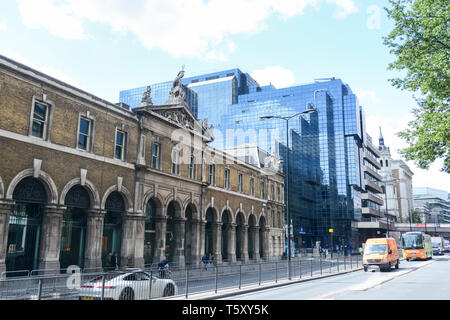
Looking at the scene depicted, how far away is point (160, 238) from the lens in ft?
92.4

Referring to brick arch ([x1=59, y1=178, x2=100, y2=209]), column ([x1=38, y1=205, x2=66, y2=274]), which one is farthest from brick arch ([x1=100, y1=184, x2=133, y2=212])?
column ([x1=38, y1=205, x2=66, y2=274])

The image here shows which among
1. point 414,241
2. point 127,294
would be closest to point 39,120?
point 127,294

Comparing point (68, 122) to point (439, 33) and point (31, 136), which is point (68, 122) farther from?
point (439, 33)

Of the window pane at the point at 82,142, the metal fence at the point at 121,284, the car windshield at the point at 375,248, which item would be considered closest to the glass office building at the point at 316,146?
the car windshield at the point at 375,248

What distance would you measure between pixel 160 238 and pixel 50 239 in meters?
9.30

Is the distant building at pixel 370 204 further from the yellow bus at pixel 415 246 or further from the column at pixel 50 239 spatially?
the column at pixel 50 239

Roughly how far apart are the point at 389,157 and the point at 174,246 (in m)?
142

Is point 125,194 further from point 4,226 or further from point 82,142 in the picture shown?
point 4,226

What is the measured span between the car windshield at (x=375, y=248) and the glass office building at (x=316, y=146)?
46860 millimetres

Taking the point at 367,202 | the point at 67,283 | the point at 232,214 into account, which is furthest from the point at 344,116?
the point at 67,283

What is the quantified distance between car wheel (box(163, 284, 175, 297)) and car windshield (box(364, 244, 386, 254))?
1960 cm

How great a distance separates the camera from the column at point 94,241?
22.6 m

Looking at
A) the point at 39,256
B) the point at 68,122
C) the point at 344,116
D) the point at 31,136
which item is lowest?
the point at 39,256
